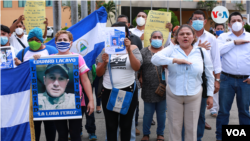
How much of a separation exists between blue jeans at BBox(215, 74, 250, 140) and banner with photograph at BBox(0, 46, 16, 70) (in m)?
3.48

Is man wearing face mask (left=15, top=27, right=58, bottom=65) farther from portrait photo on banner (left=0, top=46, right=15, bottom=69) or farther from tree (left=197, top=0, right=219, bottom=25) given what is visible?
tree (left=197, top=0, right=219, bottom=25)

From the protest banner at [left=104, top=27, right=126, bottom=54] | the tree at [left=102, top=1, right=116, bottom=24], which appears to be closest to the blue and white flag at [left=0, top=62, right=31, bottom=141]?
the protest banner at [left=104, top=27, right=126, bottom=54]

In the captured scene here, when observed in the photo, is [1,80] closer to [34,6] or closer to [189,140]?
[34,6]

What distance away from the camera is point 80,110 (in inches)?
129

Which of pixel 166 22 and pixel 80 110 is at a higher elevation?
pixel 166 22

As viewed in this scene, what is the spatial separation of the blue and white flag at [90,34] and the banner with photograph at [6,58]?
3.17ft

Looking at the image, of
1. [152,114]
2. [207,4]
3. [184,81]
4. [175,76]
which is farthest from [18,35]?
[207,4]

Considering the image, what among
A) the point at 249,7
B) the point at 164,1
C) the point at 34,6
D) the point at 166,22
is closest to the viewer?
the point at 166,22

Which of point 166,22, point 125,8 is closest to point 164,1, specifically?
point 125,8

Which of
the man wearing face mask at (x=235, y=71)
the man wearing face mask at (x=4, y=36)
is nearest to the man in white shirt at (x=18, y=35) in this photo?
the man wearing face mask at (x=4, y=36)

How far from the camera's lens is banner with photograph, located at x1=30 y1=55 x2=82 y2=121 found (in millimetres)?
3236

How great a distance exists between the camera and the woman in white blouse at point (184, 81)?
3.45m

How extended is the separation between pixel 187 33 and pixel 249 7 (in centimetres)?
1836

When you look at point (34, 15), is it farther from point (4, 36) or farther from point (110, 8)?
point (110, 8)
